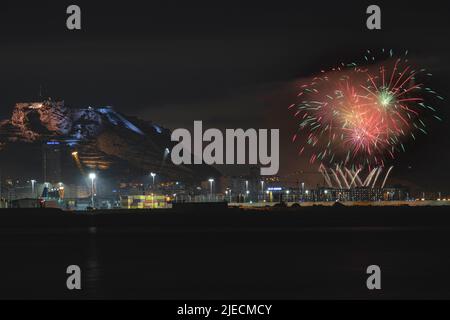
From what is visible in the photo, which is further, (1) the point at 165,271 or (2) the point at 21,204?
(2) the point at 21,204

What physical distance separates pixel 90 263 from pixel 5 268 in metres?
4.52

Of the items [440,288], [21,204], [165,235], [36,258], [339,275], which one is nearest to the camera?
[440,288]

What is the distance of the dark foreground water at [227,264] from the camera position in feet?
118

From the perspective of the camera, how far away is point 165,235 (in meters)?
72.4

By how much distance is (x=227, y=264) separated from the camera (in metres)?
46.1

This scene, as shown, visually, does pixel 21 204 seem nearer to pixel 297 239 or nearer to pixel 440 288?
pixel 297 239

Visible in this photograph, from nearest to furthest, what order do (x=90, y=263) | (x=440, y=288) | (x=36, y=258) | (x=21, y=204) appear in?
(x=440, y=288)
(x=90, y=263)
(x=36, y=258)
(x=21, y=204)

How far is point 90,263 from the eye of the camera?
156 feet

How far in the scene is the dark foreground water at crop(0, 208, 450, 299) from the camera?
118 ft
